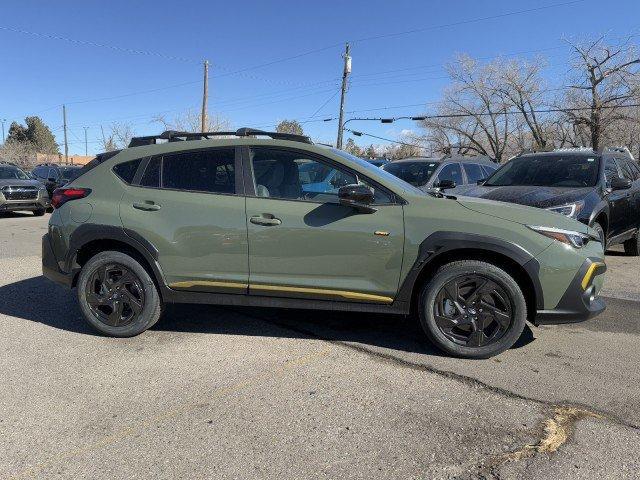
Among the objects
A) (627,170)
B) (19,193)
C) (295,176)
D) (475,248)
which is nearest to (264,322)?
(295,176)

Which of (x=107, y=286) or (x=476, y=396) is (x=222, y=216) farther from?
(x=476, y=396)

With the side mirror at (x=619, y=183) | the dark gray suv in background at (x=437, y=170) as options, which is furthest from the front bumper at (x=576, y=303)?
the dark gray suv in background at (x=437, y=170)

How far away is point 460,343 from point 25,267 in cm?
616

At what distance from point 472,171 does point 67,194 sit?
879 cm

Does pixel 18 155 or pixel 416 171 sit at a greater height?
pixel 18 155

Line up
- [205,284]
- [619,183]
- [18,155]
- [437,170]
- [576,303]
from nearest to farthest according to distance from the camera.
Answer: [576,303] → [205,284] → [619,183] → [437,170] → [18,155]

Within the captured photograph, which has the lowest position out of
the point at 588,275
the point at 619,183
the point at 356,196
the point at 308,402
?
the point at 308,402

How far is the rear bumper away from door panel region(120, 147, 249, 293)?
79 cm

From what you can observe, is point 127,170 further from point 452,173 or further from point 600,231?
point 452,173

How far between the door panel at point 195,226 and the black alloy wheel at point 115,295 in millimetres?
352

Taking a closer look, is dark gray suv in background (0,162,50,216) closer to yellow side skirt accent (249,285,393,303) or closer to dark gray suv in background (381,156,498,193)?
dark gray suv in background (381,156,498,193)

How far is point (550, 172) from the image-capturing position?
7.50 m

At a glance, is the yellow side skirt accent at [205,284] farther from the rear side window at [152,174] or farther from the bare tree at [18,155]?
the bare tree at [18,155]

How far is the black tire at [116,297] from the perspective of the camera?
4316 millimetres
